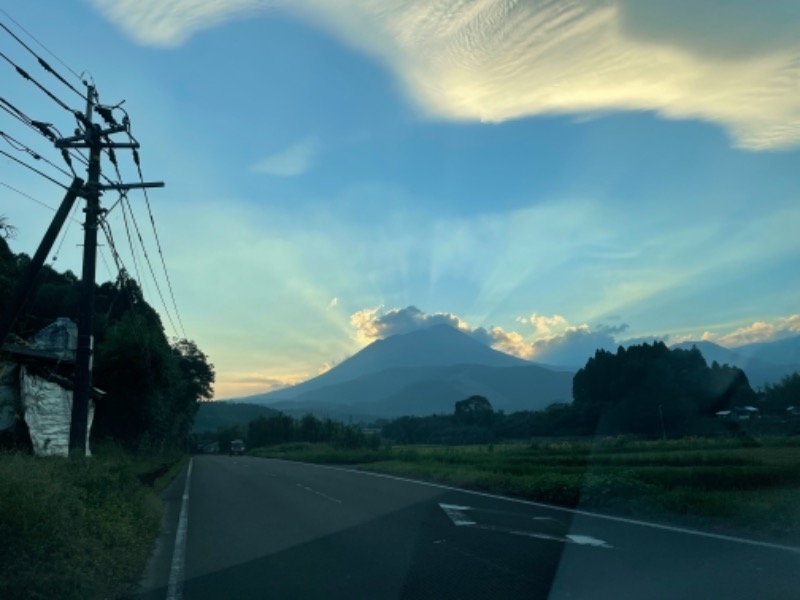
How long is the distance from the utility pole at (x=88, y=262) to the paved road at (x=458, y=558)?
3.83 meters

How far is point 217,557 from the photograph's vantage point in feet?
34.2

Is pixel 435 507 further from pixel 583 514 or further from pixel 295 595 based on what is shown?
pixel 295 595

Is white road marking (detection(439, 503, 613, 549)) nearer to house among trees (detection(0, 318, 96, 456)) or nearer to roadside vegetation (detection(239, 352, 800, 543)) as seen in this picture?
roadside vegetation (detection(239, 352, 800, 543))

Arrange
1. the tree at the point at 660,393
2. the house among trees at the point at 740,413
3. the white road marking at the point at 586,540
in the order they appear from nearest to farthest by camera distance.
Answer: the white road marking at the point at 586,540, the house among trees at the point at 740,413, the tree at the point at 660,393

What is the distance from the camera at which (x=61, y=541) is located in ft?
25.6

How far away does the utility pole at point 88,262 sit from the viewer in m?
16.5

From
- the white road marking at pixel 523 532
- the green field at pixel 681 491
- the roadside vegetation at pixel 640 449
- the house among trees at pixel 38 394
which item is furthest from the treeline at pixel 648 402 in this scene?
the white road marking at pixel 523 532

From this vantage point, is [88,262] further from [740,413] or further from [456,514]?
[740,413]

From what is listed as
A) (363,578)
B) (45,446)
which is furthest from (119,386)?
(363,578)

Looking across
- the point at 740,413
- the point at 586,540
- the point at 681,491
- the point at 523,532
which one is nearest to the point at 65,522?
the point at 523,532

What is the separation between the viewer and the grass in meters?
6.97

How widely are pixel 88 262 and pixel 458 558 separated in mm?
12069

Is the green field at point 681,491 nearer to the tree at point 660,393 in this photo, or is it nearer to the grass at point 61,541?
the grass at point 61,541

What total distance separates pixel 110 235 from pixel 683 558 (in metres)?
14.9
